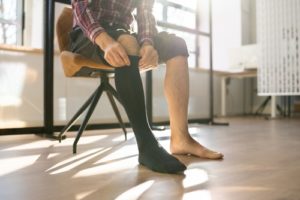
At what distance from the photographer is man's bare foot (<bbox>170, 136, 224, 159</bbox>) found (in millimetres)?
1259

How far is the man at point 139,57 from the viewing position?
105 cm

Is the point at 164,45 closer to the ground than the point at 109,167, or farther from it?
farther from it

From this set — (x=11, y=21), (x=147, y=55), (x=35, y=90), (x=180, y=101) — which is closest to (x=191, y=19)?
(x=11, y=21)

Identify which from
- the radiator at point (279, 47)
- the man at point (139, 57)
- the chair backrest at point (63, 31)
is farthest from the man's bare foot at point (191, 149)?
the radiator at point (279, 47)

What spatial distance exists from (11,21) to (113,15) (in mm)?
2044

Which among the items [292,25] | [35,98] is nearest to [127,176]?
[35,98]

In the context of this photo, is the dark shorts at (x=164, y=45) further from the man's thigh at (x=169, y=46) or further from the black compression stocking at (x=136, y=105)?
the black compression stocking at (x=136, y=105)

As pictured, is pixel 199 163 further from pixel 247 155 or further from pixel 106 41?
pixel 106 41

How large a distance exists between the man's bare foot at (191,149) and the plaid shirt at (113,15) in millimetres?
409

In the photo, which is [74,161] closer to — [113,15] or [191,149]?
[191,149]

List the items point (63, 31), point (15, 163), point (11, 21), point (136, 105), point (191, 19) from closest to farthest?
point (136, 105), point (15, 163), point (63, 31), point (11, 21), point (191, 19)

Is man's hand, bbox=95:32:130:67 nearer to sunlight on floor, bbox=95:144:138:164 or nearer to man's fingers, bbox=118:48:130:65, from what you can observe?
man's fingers, bbox=118:48:130:65

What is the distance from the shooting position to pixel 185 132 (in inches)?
50.9

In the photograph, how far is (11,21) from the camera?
298cm
